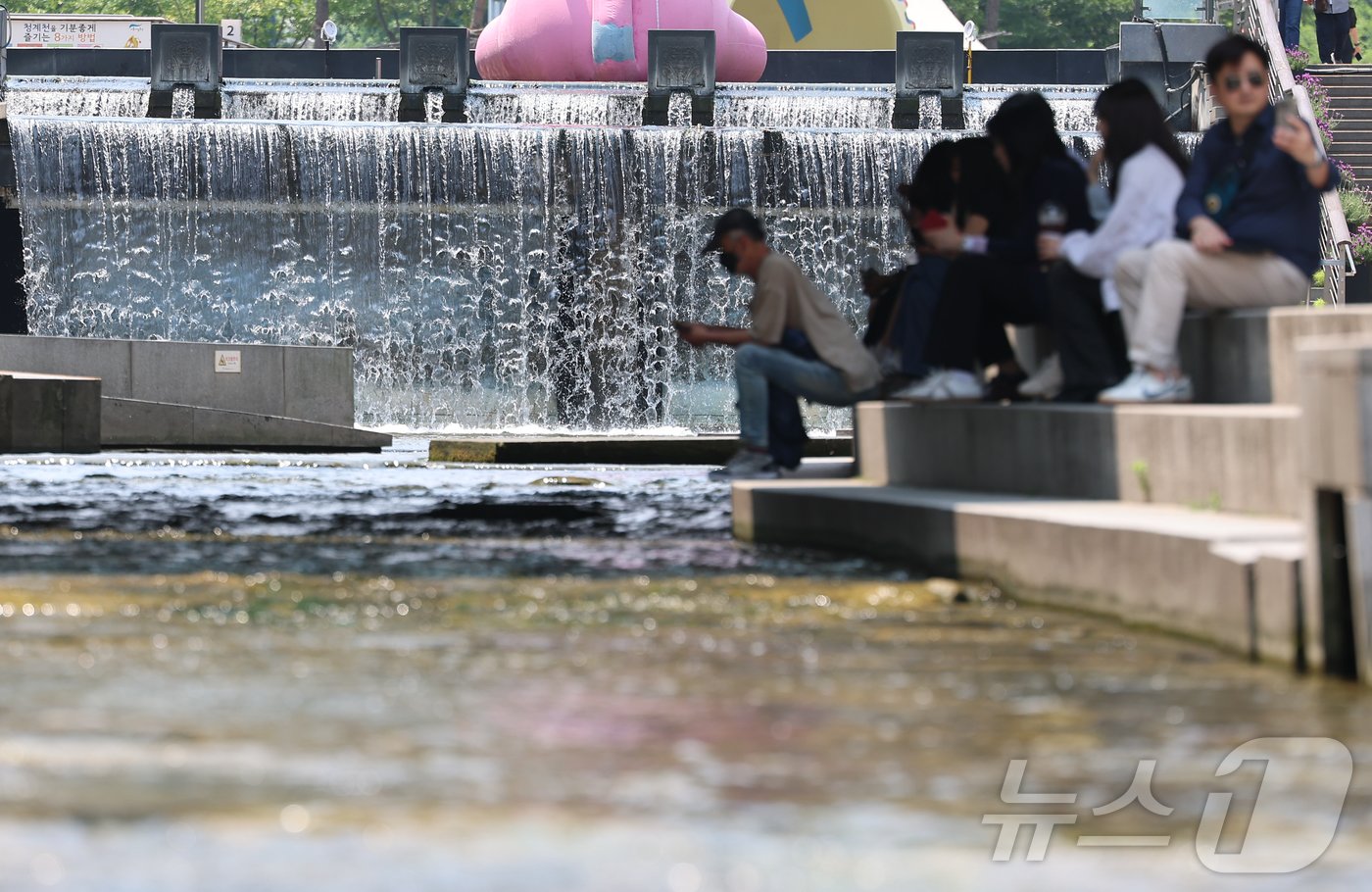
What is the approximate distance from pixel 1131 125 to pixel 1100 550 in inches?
103

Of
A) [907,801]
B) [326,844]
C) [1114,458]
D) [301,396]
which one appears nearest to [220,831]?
[326,844]

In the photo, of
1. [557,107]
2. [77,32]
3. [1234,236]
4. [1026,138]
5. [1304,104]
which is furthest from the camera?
[77,32]

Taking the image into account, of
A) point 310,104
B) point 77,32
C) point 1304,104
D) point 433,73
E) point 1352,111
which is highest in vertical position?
→ point 77,32

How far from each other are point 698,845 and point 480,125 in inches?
992

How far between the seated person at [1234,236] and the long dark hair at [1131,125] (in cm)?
46

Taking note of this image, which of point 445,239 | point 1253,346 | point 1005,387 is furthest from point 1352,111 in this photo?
Result: point 1253,346

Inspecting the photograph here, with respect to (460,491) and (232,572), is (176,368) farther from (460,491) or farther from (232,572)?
(232,572)

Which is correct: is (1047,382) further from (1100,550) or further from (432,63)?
(432,63)

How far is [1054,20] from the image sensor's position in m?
70.5

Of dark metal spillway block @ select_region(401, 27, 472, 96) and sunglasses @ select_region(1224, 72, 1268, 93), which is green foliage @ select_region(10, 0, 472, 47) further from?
sunglasses @ select_region(1224, 72, 1268, 93)

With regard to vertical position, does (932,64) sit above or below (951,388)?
above

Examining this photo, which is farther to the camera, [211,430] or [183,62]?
[183,62]

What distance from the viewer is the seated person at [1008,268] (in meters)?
9.27

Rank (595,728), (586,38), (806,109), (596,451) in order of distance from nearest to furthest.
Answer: (595,728) → (596,451) → (806,109) → (586,38)
